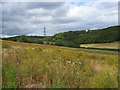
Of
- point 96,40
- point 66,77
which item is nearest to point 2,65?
point 66,77

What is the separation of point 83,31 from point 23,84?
13396 centimetres

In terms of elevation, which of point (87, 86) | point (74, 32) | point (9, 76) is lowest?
point (87, 86)

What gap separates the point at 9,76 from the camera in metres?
3.46

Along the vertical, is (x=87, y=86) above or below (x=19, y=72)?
below

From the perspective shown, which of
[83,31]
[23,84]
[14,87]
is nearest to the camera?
[14,87]

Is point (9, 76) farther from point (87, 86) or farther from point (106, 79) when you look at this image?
point (106, 79)

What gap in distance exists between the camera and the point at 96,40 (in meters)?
82.2

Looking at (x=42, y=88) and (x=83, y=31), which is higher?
(x=83, y=31)

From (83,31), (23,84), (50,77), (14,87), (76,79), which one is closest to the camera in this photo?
(14,87)

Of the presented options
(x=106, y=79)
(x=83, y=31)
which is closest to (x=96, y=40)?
(x=83, y=31)

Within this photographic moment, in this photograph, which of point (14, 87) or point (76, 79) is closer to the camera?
point (14, 87)

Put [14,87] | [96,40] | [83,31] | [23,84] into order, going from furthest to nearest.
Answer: [83,31]
[96,40]
[23,84]
[14,87]

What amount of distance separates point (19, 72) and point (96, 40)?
8451 cm

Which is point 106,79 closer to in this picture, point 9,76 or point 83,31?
point 9,76
